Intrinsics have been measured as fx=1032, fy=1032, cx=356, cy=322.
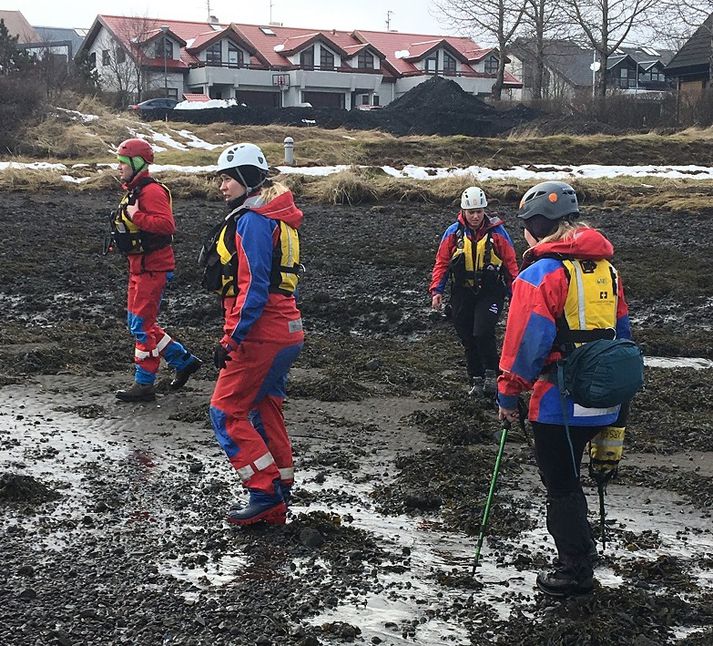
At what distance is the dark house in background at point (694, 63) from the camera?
5438 cm

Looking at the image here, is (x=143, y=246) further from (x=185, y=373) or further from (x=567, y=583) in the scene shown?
(x=567, y=583)

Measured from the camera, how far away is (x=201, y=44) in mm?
63781

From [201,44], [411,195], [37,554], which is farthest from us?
[201,44]

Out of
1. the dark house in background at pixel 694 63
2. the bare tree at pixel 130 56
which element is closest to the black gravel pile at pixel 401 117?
the bare tree at pixel 130 56

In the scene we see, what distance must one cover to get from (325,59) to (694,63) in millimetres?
23198

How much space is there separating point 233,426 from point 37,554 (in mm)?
1140

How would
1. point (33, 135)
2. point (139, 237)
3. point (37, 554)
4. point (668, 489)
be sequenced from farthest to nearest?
point (33, 135)
point (139, 237)
point (668, 489)
point (37, 554)

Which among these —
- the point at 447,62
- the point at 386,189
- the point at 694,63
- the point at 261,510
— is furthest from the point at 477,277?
the point at 447,62

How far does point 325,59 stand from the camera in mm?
66188

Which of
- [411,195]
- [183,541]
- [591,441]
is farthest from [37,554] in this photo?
[411,195]

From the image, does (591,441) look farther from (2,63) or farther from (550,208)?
(2,63)

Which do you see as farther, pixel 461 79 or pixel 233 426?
pixel 461 79

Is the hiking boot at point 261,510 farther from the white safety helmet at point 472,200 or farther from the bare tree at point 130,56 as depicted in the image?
the bare tree at point 130,56

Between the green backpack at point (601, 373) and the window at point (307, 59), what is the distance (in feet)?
207
